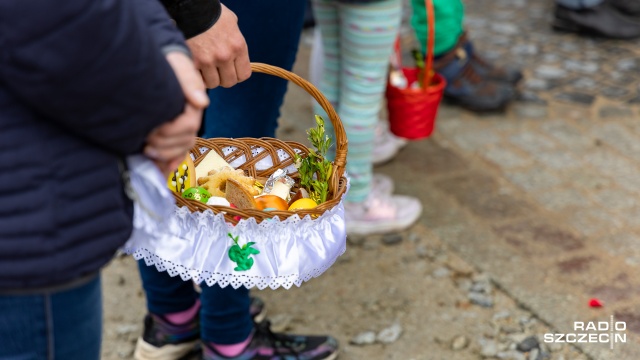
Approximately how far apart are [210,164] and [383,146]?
1721 millimetres

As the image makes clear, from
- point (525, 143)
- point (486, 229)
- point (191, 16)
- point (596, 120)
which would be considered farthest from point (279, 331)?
point (596, 120)

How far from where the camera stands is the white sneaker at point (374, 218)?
9.95 feet

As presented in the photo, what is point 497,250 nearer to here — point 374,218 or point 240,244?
point 374,218

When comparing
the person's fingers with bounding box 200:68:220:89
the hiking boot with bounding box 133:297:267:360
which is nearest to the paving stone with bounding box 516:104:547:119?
the hiking boot with bounding box 133:297:267:360

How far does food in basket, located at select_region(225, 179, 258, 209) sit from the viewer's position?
1.76 metres

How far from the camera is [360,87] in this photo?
9.02ft

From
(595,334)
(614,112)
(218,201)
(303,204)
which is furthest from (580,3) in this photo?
(218,201)

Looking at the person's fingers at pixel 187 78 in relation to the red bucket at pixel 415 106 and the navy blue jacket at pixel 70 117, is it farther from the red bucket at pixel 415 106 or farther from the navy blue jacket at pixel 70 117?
the red bucket at pixel 415 106

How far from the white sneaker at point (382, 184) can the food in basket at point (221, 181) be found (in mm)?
1342

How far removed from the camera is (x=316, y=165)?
185 cm

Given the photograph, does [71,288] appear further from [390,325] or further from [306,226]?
[390,325]

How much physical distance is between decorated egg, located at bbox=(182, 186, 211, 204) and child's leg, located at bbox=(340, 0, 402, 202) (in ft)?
3.42

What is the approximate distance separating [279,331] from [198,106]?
4.76 feet

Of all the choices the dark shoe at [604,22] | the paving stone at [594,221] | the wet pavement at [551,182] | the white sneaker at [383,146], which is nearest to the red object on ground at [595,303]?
the wet pavement at [551,182]
